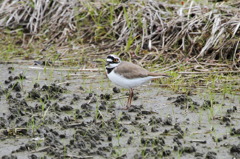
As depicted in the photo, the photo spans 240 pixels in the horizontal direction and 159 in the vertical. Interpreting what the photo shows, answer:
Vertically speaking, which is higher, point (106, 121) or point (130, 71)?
point (130, 71)

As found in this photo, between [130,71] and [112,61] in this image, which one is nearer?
[130,71]

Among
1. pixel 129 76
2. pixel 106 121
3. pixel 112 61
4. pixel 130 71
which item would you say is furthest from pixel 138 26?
pixel 106 121

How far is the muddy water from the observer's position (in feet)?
17.5

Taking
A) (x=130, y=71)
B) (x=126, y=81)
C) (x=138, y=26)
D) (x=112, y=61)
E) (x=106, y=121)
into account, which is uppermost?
(x=138, y=26)

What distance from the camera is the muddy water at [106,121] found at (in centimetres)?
532

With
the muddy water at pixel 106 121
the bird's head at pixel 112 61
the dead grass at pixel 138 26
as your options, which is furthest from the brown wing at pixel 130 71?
the dead grass at pixel 138 26

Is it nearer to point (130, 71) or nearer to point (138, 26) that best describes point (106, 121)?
point (130, 71)

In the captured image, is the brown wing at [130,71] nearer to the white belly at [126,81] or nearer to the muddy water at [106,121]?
the white belly at [126,81]

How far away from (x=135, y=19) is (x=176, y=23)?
0.90 m

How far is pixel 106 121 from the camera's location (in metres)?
6.26

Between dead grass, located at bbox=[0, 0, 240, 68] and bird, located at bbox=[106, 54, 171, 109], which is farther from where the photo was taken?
dead grass, located at bbox=[0, 0, 240, 68]

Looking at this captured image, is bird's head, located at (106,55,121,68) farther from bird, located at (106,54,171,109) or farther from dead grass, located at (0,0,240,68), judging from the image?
dead grass, located at (0,0,240,68)

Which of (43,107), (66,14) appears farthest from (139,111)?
(66,14)

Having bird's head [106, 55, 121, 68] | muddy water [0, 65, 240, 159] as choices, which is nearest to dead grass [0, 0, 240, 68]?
muddy water [0, 65, 240, 159]
